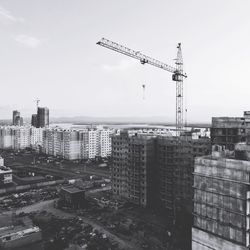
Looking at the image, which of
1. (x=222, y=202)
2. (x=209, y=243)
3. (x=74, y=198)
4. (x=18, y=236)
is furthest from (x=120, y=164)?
(x=222, y=202)

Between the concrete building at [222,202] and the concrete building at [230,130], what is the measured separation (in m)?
23.1

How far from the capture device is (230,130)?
5112 cm

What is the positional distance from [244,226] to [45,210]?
4762 centimetres

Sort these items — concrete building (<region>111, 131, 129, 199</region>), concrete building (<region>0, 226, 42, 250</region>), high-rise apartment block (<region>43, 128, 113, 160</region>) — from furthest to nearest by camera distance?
high-rise apartment block (<region>43, 128, 113, 160</region>)
concrete building (<region>111, 131, 129, 199</region>)
concrete building (<region>0, 226, 42, 250</region>)

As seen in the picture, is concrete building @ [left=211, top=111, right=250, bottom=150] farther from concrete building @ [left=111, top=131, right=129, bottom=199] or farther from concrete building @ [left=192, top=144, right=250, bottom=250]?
concrete building @ [left=192, top=144, right=250, bottom=250]

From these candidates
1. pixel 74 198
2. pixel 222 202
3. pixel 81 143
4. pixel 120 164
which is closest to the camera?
pixel 222 202

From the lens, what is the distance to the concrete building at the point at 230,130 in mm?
50281

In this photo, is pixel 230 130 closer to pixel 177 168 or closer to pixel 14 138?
pixel 177 168

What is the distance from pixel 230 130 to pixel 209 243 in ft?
92.1

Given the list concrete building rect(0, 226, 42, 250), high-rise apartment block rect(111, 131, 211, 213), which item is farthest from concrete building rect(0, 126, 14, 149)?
concrete building rect(0, 226, 42, 250)

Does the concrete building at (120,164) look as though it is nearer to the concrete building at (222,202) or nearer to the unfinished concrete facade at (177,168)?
the unfinished concrete facade at (177,168)

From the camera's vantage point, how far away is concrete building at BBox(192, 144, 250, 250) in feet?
80.3

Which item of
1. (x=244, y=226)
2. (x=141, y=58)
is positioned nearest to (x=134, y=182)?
(x=141, y=58)

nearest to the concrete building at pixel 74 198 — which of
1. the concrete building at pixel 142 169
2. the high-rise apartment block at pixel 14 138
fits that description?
the concrete building at pixel 142 169
